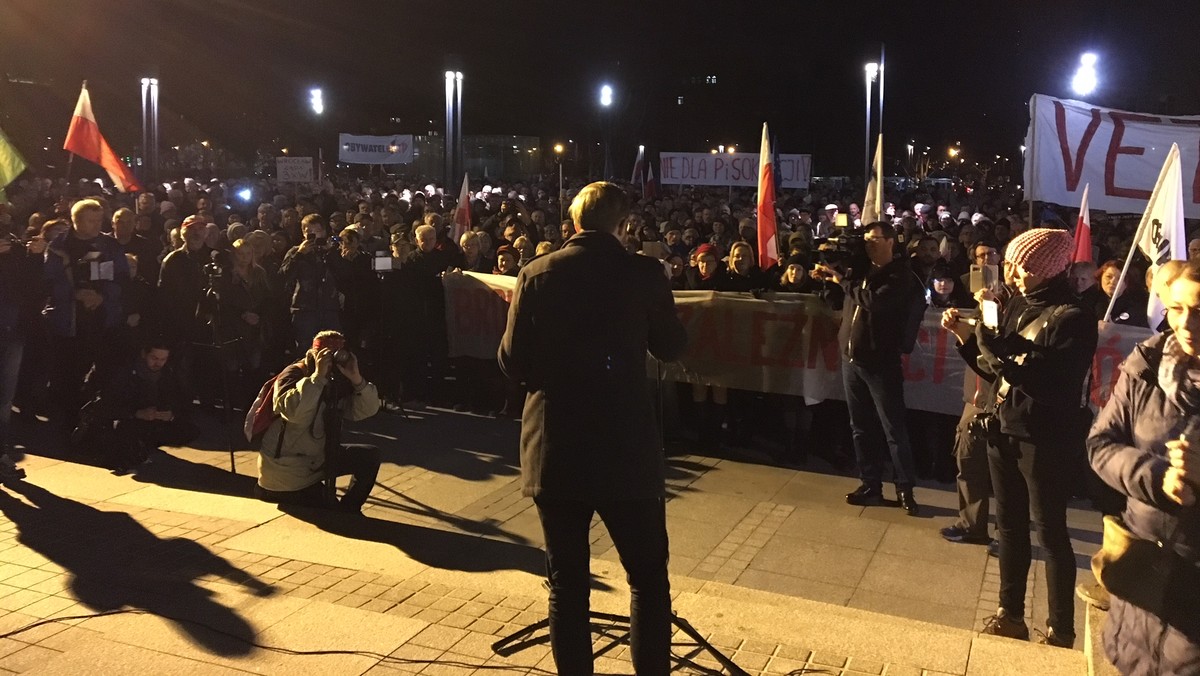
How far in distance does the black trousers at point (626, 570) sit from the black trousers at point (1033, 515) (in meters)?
1.99

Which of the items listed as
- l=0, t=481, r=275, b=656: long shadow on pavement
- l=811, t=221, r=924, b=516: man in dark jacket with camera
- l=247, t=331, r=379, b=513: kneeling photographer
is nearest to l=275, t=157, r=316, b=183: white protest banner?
l=0, t=481, r=275, b=656: long shadow on pavement

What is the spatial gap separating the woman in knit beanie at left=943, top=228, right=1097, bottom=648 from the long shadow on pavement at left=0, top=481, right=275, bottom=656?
11.6ft

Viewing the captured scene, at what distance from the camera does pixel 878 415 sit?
7230 millimetres

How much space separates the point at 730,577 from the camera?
18.8 feet

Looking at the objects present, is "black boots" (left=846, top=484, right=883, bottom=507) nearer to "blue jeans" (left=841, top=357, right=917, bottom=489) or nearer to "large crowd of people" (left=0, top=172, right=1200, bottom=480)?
"blue jeans" (left=841, top=357, right=917, bottom=489)

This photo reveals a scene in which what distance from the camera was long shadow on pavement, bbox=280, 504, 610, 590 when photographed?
556cm

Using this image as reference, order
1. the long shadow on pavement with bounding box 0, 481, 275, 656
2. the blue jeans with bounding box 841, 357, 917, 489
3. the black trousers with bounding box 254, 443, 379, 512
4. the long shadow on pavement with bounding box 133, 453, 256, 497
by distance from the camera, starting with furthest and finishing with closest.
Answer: the long shadow on pavement with bounding box 133, 453, 256, 497 → the blue jeans with bounding box 841, 357, 917, 489 → the black trousers with bounding box 254, 443, 379, 512 → the long shadow on pavement with bounding box 0, 481, 275, 656

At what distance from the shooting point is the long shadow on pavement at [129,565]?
472 centimetres

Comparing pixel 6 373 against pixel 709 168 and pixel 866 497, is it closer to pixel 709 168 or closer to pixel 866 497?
pixel 866 497

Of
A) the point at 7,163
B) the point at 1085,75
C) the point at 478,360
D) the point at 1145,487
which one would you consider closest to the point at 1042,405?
the point at 1145,487

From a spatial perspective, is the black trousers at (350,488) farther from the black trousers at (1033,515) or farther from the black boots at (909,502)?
the black trousers at (1033,515)

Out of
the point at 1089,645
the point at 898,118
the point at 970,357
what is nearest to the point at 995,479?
the point at 970,357

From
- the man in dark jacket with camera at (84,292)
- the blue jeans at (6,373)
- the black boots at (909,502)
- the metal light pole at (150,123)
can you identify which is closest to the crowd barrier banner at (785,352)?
the black boots at (909,502)

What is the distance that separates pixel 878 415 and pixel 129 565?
4.97 metres
